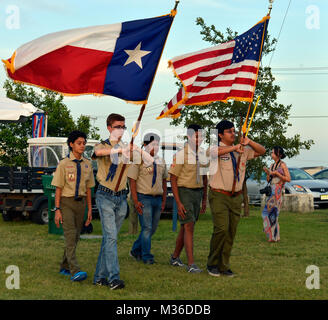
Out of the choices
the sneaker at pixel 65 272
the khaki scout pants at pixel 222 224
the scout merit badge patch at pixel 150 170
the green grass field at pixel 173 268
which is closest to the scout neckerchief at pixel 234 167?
the khaki scout pants at pixel 222 224

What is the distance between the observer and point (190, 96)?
819cm

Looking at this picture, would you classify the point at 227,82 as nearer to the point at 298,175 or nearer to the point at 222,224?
the point at 222,224

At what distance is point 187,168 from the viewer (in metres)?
8.53

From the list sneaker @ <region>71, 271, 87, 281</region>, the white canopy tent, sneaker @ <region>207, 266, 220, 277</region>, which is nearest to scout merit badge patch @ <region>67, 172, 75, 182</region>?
sneaker @ <region>71, 271, 87, 281</region>

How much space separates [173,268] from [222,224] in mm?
1217

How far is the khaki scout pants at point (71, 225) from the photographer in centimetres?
761

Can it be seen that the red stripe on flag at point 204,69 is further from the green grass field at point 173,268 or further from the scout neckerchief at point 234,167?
the green grass field at point 173,268

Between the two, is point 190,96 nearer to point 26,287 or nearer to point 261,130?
point 26,287

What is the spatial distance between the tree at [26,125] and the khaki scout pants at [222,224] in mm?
21041

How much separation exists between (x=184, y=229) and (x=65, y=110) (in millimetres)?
22560

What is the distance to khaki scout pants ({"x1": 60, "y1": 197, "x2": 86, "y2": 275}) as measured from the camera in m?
7.61

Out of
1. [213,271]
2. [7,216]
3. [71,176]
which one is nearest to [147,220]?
[213,271]
